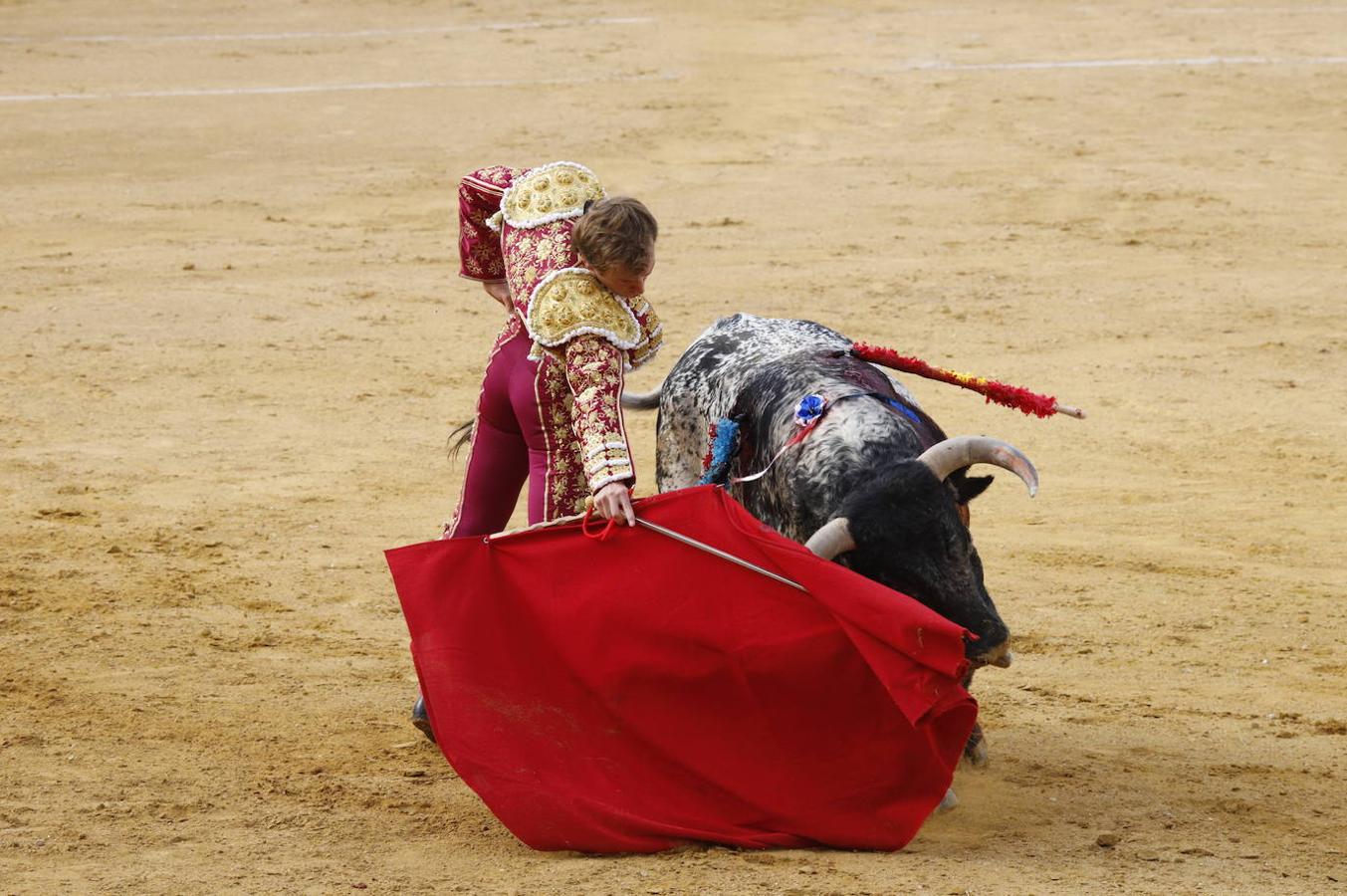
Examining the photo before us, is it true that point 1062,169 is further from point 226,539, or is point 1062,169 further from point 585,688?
point 585,688

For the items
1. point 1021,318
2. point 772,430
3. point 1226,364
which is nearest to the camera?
point 772,430

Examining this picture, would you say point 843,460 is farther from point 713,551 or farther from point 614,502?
point 614,502

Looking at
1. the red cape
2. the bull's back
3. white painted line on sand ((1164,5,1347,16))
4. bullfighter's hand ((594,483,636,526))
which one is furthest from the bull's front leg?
white painted line on sand ((1164,5,1347,16))

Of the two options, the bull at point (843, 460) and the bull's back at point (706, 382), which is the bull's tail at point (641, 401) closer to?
the bull at point (843, 460)

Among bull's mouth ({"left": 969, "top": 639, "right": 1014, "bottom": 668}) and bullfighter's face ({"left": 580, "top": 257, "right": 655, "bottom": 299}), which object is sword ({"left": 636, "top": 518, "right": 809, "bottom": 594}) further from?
bullfighter's face ({"left": 580, "top": 257, "right": 655, "bottom": 299})

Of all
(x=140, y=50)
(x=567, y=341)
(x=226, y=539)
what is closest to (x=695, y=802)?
(x=567, y=341)

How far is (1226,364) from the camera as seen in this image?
8852 mm

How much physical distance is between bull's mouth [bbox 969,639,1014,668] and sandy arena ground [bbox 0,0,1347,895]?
1.48ft

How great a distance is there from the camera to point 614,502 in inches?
162

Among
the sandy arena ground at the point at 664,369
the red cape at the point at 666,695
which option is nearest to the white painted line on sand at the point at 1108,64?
the sandy arena ground at the point at 664,369

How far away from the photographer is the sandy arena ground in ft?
14.6

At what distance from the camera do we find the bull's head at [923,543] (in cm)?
419

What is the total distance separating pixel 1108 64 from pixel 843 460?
12.1m

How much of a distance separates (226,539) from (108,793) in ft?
7.48
